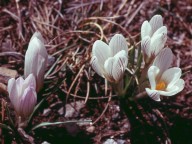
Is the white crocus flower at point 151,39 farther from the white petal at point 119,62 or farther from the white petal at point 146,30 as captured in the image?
the white petal at point 119,62

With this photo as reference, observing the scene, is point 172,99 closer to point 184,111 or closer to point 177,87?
point 184,111

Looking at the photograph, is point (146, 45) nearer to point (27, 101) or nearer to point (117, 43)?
point (117, 43)

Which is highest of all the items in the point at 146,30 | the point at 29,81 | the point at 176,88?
the point at 146,30

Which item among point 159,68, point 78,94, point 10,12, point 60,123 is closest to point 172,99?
point 159,68

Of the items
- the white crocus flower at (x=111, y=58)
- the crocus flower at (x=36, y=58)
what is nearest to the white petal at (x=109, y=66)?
the white crocus flower at (x=111, y=58)

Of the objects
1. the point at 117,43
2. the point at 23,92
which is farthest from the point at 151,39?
the point at 23,92
